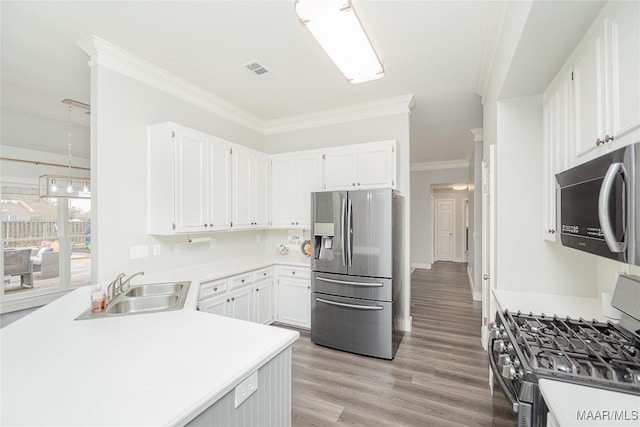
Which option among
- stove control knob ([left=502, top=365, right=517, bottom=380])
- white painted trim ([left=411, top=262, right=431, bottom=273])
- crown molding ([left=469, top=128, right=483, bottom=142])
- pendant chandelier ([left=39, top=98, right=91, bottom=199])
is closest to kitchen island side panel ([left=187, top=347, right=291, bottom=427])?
stove control knob ([left=502, top=365, right=517, bottom=380])

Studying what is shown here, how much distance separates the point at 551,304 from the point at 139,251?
11.2 feet

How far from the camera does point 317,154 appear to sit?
382 centimetres

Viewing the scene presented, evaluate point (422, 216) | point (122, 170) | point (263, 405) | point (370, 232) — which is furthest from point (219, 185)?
point (422, 216)

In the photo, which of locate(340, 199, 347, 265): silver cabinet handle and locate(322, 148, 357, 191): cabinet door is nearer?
locate(340, 199, 347, 265): silver cabinet handle

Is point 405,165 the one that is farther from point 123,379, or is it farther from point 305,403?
point 123,379

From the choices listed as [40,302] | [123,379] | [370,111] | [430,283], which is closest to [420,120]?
[370,111]

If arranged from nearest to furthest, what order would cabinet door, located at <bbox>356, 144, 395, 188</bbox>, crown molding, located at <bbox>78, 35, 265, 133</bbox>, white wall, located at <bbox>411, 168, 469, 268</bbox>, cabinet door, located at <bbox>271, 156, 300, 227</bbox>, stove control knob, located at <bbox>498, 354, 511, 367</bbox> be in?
stove control knob, located at <bbox>498, 354, 511, 367</bbox>
crown molding, located at <bbox>78, 35, 265, 133</bbox>
cabinet door, located at <bbox>356, 144, 395, 188</bbox>
cabinet door, located at <bbox>271, 156, 300, 227</bbox>
white wall, located at <bbox>411, 168, 469, 268</bbox>

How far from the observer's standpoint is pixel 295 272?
147 inches

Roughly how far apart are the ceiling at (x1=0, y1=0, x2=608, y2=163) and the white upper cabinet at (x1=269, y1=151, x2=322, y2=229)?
0.70 m

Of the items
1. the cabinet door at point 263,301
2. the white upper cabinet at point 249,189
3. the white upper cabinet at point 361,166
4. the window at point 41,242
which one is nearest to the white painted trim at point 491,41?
the white upper cabinet at point 361,166

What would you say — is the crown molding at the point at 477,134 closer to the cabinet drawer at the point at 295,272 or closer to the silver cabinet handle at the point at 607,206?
the cabinet drawer at the point at 295,272

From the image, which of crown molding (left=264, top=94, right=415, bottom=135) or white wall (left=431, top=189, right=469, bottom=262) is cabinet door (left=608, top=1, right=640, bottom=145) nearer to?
crown molding (left=264, top=94, right=415, bottom=135)

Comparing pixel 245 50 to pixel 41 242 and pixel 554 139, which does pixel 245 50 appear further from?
pixel 41 242

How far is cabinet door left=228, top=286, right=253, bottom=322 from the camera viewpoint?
315 centimetres
